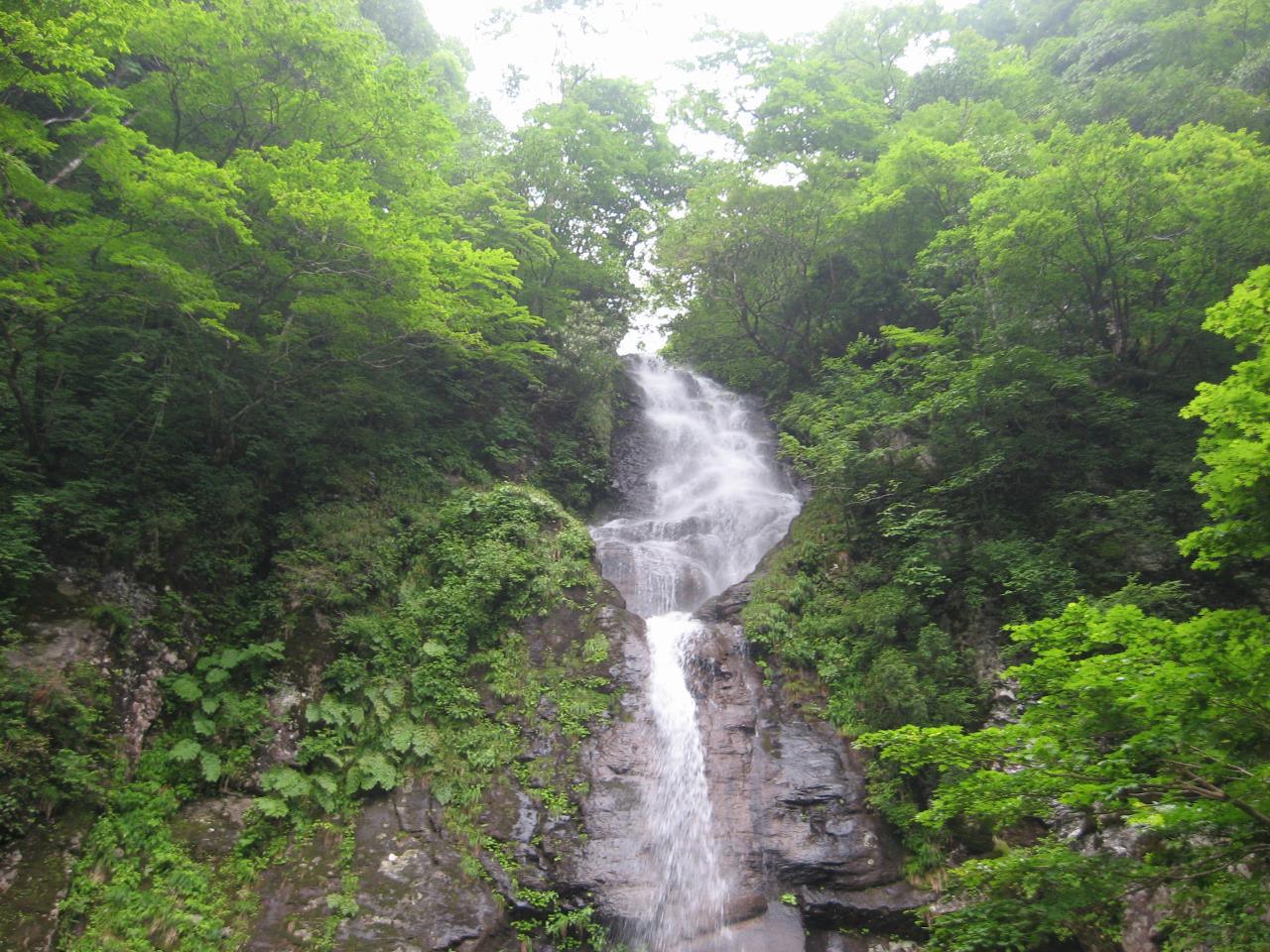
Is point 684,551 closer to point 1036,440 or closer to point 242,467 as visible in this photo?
point 1036,440

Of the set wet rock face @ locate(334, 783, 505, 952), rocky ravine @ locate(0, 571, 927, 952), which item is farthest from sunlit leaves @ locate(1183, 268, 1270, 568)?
wet rock face @ locate(334, 783, 505, 952)

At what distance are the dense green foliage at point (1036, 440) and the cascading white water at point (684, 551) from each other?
4.76 feet

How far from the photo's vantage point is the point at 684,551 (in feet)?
48.8

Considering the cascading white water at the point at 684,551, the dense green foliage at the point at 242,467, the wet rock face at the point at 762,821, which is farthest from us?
the cascading white water at the point at 684,551

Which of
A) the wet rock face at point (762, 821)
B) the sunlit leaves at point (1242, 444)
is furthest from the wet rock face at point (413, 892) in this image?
the sunlit leaves at point (1242, 444)

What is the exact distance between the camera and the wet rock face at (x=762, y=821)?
8.12 meters

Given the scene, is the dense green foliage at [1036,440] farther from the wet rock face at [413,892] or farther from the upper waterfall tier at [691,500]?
the wet rock face at [413,892]

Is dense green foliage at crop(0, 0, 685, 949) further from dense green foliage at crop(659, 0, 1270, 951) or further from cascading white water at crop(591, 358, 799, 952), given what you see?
dense green foliage at crop(659, 0, 1270, 951)

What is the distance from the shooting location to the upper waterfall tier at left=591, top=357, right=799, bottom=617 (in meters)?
14.1

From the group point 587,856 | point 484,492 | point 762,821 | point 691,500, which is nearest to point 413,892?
point 587,856

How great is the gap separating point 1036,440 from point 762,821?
7.63 meters

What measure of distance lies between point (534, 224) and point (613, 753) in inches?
476

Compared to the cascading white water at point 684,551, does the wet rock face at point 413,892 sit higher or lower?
lower

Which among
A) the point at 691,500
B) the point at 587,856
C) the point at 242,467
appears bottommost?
the point at 587,856
